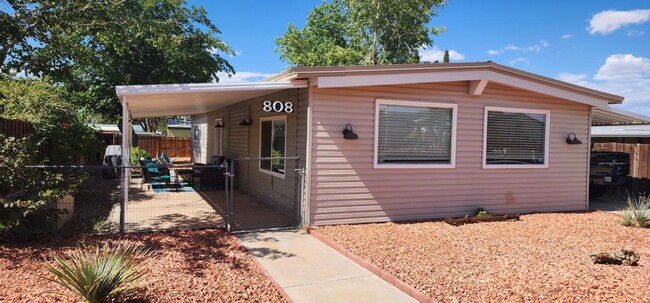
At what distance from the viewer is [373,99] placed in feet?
23.6

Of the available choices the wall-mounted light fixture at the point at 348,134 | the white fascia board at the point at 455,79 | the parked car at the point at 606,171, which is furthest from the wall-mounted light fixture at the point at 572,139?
the wall-mounted light fixture at the point at 348,134

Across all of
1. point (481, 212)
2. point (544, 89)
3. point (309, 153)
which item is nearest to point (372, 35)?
point (544, 89)

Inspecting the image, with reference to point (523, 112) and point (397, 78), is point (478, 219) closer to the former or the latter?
point (523, 112)

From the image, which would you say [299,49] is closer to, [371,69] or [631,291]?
[371,69]

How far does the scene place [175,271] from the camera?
4660 mm

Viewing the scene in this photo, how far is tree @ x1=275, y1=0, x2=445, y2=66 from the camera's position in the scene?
26.2 metres

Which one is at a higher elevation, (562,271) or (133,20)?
(133,20)

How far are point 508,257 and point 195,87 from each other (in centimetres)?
506

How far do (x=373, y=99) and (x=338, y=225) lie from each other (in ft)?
7.28

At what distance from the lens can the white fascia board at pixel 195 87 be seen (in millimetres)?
6234

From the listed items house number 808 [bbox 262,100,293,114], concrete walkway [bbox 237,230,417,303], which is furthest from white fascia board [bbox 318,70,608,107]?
concrete walkway [bbox 237,230,417,303]

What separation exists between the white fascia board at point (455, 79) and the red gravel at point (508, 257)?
2.37 meters

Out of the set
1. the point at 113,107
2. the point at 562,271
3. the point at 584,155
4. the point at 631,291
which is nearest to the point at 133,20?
the point at 562,271

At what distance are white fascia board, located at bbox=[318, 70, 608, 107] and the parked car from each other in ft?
8.66
